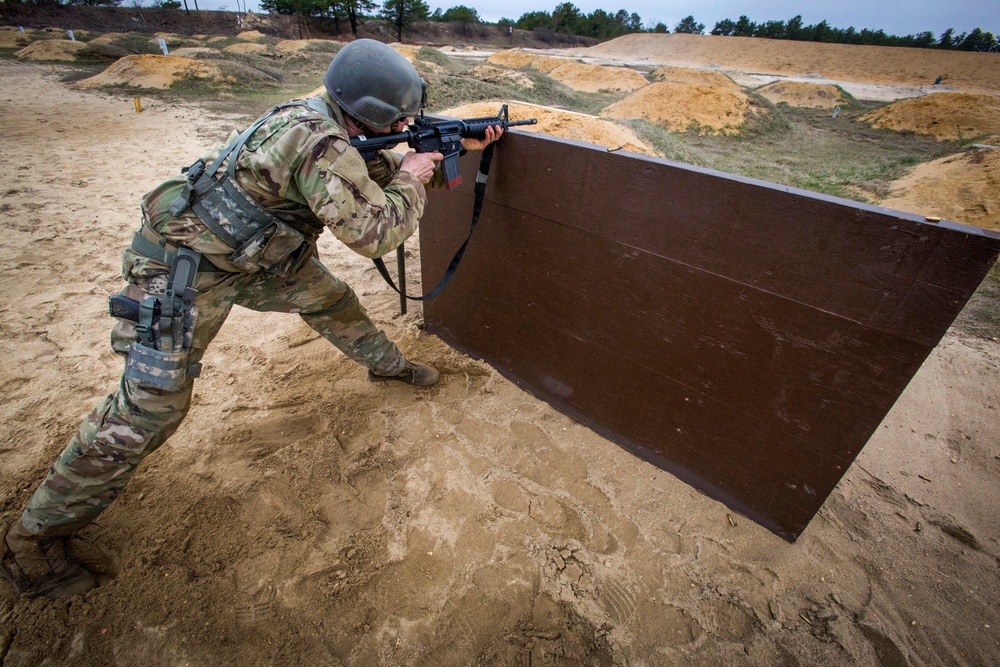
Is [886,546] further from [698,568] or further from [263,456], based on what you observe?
[263,456]

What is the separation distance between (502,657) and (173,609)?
1274 mm

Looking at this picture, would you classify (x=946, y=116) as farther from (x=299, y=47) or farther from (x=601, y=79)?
(x=299, y=47)

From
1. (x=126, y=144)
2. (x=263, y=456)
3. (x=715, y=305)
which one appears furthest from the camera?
(x=126, y=144)

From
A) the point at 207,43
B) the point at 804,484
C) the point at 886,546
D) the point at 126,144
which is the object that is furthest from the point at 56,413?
the point at 207,43

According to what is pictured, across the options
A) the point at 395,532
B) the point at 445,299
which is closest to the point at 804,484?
the point at 395,532

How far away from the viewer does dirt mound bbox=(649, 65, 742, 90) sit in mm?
17328

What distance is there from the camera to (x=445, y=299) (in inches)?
127

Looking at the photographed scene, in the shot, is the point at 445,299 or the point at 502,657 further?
the point at 445,299

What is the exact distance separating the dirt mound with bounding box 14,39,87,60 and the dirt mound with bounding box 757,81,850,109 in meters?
29.5

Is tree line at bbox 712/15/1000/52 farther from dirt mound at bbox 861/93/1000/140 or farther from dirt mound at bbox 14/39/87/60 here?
dirt mound at bbox 14/39/87/60

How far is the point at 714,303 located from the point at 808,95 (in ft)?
82.2

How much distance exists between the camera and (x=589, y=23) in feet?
164

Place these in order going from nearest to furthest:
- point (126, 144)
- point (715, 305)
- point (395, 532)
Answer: point (715, 305), point (395, 532), point (126, 144)

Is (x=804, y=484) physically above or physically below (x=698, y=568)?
above
